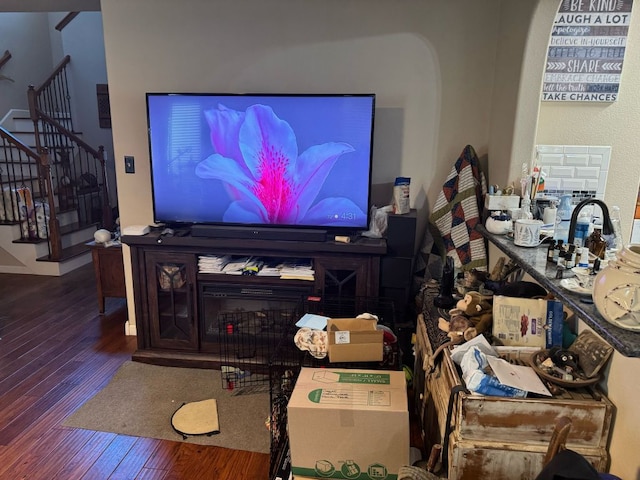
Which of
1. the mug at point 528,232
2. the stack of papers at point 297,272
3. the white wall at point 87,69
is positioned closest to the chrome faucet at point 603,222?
the mug at point 528,232

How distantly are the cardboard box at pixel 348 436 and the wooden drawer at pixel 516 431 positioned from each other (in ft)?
0.74

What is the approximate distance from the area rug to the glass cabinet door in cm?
18

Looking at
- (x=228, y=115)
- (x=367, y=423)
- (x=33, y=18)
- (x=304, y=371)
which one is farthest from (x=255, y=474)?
(x=33, y=18)

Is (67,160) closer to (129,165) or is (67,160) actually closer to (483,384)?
(129,165)

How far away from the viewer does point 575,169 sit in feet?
6.70

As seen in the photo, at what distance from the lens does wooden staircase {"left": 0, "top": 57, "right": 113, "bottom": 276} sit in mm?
4578

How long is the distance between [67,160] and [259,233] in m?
4.34

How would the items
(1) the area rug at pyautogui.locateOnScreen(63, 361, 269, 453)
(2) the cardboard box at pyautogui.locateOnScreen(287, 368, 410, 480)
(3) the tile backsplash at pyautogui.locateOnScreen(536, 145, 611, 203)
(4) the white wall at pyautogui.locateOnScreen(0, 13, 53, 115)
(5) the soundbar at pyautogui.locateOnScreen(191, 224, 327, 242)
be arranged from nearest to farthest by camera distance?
(2) the cardboard box at pyautogui.locateOnScreen(287, 368, 410, 480)
(3) the tile backsplash at pyautogui.locateOnScreen(536, 145, 611, 203)
(1) the area rug at pyautogui.locateOnScreen(63, 361, 269, 453)
(5) the soundbar at pyautogui.locateOnScreen(191, 224, 327, 242)
(4) the white wall at pyautogui.locateOnScreen(0, 13, 53, 115)

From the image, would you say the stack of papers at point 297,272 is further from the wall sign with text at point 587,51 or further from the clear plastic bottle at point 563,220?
the wall sign with text at point 587,51

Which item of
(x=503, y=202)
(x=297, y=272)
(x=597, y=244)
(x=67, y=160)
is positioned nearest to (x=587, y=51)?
(x=503, y=202)

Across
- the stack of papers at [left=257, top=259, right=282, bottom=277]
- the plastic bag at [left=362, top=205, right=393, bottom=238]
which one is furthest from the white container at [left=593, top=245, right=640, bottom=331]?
the stack of papers at [left=257, top=259, right=282, bottom=277]

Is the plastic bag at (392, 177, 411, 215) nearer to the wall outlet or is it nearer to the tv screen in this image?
the tv screen

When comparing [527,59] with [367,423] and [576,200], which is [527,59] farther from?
[367,423]

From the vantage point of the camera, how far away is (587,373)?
4.69 ft
